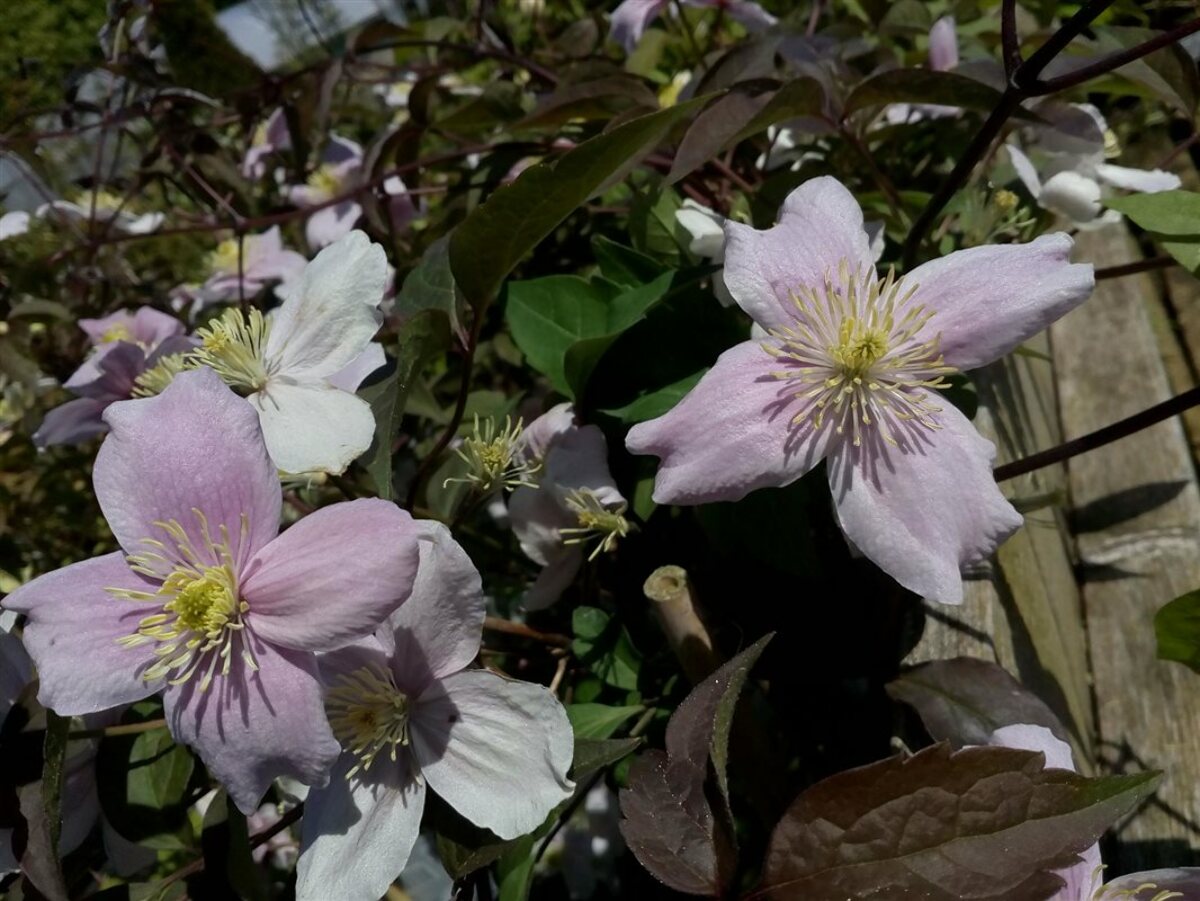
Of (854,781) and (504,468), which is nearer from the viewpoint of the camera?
(854,781)

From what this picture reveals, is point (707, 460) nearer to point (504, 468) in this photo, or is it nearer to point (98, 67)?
point (504, 468)

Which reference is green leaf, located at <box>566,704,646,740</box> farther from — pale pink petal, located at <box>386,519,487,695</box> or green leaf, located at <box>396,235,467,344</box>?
green leaf, located at <box>396,235,467,344</box>

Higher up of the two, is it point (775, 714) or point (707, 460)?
point (707, 460)

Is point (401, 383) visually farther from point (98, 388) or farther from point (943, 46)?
point (943, 46)

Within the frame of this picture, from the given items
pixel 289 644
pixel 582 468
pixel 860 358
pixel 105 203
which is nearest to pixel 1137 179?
pixel 860 358

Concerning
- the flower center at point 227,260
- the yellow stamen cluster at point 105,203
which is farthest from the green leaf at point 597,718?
the yellow stamen cluster at point 105,203

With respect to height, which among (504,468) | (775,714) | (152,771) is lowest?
(775,714)

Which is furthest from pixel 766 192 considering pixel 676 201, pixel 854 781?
pixel 854 781
